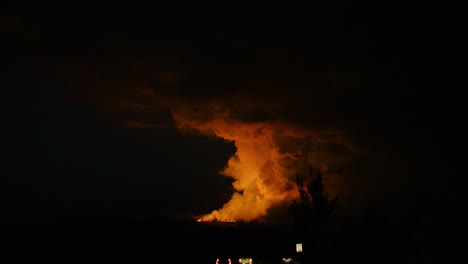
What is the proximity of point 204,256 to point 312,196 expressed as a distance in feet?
53.0

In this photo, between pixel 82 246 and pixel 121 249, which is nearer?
pixel 121 249

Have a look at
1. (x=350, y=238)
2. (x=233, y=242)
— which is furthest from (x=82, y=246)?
(x=350, y=238)

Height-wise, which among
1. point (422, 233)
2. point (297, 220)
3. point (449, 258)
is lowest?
point (449, 258)

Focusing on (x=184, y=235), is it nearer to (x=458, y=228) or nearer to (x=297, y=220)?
(x=297, y=220)

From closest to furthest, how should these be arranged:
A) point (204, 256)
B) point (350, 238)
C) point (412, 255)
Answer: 1. point (412, 255)
2. point (350, 238)
3. point (204, 256)

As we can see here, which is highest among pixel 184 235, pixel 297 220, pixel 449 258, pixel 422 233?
pixel 184 235

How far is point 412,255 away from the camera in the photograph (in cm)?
3034

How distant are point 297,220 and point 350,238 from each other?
Result: 5647 millimetres

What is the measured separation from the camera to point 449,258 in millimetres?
28391

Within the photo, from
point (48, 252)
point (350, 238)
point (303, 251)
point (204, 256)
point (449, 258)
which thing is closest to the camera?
point (449, 258)

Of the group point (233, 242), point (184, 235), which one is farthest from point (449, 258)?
point (184, 235)

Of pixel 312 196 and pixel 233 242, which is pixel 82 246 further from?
pixel 312 196

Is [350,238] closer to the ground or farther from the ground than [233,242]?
closer to the ground

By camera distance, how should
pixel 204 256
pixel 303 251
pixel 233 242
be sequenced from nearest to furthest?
pixel 303 251 < pixel 204 256 < pixel 233 242
